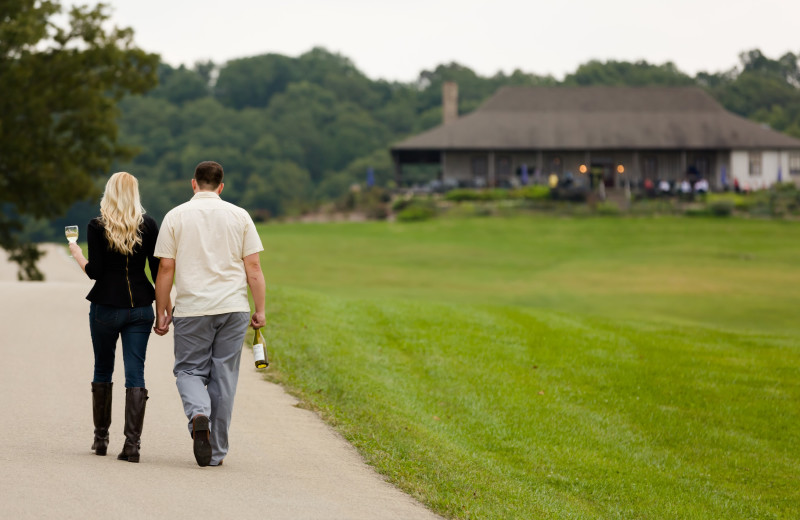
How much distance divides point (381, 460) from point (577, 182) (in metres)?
53.5

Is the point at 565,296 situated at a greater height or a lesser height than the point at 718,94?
lesser

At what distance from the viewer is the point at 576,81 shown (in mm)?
109625

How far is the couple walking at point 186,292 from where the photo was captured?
7348 millimetres

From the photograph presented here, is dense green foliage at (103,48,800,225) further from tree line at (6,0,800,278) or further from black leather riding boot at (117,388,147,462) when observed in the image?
black leather riding boot at (117,388,147,462)

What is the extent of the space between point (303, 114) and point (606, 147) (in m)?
59.7

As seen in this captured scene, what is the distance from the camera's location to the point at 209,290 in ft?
24.1

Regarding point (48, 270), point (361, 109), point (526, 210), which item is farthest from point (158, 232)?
point (361, 109)

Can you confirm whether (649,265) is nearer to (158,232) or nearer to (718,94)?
(158,232)

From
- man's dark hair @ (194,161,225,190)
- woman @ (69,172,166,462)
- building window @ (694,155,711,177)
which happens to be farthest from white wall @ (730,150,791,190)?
woman @ (69,172,166,462)

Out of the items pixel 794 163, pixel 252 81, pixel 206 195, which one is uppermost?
pixel 252 81

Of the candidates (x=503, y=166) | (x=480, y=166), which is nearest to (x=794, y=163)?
(x=503, y=166)

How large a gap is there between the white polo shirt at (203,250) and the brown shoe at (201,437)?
75cm

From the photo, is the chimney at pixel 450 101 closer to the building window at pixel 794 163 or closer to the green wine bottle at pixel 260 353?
the building window at pixel 794 163

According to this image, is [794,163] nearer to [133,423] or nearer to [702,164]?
[702,164]
